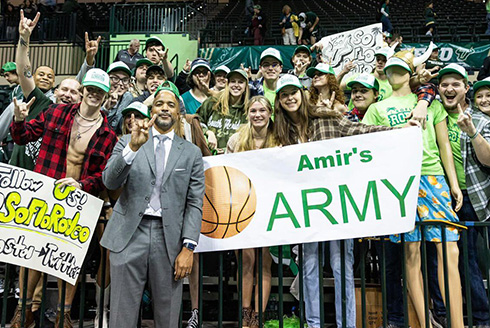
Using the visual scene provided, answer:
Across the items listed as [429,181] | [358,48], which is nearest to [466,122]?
[429,181]

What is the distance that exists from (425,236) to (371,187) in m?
0.76

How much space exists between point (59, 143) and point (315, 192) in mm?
2366

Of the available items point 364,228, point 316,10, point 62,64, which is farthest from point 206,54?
point 364,228

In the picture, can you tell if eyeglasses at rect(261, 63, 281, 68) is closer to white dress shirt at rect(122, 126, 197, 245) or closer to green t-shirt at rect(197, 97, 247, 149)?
green t-shirt at rect(197, 97, 247, 149)

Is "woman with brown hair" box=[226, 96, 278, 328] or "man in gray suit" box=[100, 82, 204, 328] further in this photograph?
"woman with brown hair" box=[226, 96, 278, 328]

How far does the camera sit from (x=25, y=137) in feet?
14.1

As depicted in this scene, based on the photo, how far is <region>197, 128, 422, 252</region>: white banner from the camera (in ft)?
12.7

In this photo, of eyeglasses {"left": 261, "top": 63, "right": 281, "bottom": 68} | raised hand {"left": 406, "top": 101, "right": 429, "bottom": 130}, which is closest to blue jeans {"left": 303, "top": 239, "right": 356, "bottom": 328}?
raised hand {"left": 406, "top": 101, "right": 429, "bottom": 130}

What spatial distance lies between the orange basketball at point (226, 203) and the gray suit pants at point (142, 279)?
0.63m

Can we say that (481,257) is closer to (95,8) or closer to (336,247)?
(336,247)

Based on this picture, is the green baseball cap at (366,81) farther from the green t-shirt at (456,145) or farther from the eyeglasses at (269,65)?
the eyeglasses at (269,65)

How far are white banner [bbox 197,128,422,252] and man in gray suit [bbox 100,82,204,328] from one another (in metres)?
0.42

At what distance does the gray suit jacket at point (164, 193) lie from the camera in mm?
3545

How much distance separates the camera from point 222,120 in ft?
17.5
